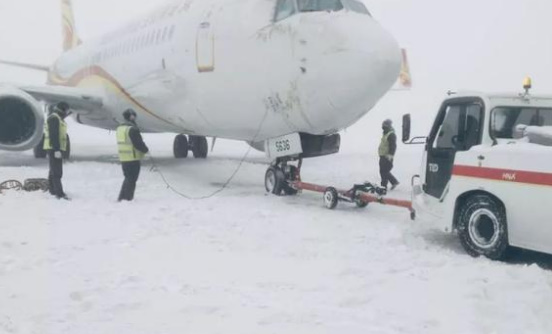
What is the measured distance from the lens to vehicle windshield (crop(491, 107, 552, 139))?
6.56m

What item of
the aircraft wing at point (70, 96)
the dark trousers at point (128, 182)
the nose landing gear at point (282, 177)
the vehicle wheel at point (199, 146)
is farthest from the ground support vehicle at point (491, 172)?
the vehicle wheel at point (199, 146)

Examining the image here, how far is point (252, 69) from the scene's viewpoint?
9703mm

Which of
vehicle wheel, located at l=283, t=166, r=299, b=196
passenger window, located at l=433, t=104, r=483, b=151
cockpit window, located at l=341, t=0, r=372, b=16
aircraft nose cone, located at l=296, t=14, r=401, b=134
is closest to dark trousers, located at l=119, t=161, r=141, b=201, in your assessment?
vehicle wheel, located at l=283, t=166, r=299, b=196

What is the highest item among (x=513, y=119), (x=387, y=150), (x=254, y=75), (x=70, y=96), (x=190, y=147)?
(x=254, y=75)

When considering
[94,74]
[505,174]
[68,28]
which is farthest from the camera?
[68,28]

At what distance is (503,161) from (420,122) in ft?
123

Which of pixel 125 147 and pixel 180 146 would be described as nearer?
pixel 125 147

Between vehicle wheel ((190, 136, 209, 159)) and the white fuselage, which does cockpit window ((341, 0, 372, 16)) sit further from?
vehicle wheel ((190, 136, 209, 159))

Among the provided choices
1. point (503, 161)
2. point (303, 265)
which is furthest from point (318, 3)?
point (303, 265)

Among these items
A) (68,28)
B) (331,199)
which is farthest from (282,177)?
(68,28)

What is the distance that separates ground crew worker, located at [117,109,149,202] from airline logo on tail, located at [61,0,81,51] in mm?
16118

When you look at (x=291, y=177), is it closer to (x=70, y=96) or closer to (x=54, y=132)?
(x=54, y=132)

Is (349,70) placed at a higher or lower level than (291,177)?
higher

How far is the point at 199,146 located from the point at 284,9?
1031cm
